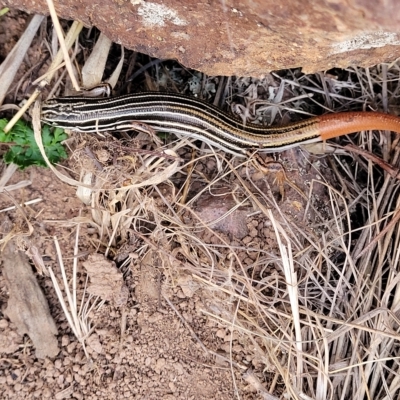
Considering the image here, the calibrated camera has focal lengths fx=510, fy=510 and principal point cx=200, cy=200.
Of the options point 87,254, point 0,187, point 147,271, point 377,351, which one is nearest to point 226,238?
point 147,271

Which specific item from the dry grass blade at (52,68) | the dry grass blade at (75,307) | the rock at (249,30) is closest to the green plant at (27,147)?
the dry grass blade at (52,68)

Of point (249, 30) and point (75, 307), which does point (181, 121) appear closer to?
point (249, 30)

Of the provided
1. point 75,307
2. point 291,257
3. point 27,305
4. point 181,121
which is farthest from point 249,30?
point 27,305

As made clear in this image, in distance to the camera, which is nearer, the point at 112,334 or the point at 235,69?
the point at 235,69

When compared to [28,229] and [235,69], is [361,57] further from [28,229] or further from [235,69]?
[28,229]

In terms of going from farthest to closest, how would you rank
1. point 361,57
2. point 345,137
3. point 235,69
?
point 345,137, point 235,69, point 361,57

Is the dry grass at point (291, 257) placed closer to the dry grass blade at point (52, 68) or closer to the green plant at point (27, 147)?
the green plant at point (27, 147)
